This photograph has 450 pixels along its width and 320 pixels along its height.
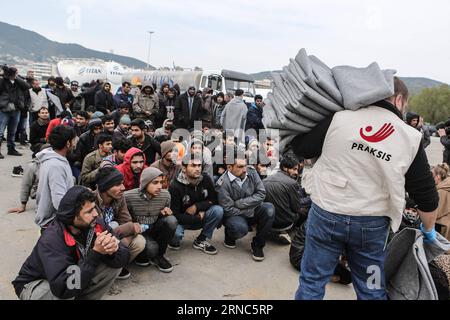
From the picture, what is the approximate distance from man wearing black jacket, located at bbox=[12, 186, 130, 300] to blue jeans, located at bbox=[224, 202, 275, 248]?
179cm

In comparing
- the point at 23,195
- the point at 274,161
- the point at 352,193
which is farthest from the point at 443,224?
the point at 23,195

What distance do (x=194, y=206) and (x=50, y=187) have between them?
1.57 m

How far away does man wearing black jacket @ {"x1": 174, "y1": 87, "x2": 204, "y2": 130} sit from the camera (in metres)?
8.80

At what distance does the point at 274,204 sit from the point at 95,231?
2500 millimetres

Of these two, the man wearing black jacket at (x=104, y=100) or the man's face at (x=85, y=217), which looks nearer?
the man's face at (x=85, y=217)

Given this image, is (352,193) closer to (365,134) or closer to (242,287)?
(365,134)

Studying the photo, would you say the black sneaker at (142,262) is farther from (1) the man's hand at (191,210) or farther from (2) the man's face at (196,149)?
(2) the man's face at (196,149)

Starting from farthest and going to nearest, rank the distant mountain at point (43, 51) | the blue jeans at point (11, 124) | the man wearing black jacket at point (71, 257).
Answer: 1. the distant mountain at point (43, 51)
2. the blue jeans at point (11, 124)
3. the man wearing black jacket at point (71, 257)

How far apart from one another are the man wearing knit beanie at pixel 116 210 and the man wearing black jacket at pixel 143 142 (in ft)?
6.79

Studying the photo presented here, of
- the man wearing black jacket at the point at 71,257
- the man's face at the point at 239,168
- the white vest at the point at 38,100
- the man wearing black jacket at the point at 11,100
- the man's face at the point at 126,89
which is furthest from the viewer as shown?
the man's face at the point at 126,89

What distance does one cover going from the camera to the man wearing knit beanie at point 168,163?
177 inches

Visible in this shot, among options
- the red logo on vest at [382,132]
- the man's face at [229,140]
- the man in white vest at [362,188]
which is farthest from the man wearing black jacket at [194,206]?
the red logo on vest at [382,132]

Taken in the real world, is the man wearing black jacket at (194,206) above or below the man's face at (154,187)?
below

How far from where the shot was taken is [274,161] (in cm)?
632
